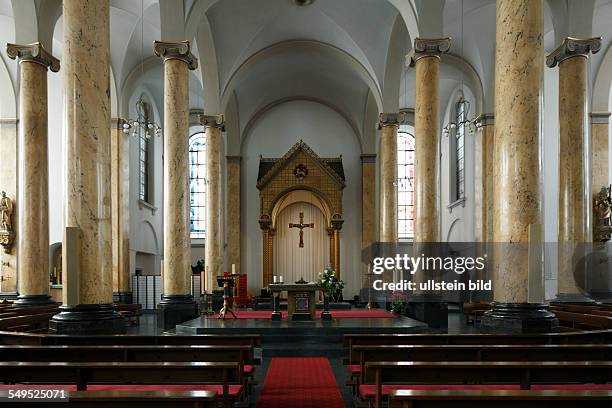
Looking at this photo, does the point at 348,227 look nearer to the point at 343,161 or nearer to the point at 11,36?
the point at 343,161

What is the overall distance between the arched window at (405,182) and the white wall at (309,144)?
1865mm

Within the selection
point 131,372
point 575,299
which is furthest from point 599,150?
point 131,372

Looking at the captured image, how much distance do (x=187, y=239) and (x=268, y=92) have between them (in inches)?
511

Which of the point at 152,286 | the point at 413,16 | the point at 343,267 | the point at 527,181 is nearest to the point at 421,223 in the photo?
the point at 413,16

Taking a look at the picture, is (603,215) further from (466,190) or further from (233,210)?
(233,210)

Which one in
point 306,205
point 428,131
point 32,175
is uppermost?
point 428,131

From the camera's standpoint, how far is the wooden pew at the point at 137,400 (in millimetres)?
3639

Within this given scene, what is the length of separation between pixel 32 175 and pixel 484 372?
10.5 metres

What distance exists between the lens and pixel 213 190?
62.6 feet

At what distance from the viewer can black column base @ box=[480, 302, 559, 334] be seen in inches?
291

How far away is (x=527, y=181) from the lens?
7.52 m

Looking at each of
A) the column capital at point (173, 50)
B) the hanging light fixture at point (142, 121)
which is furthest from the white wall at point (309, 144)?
the column capital at point (173, 50)

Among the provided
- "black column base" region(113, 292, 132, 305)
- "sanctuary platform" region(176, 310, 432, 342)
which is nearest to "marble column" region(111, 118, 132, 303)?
"black column base" region(113, 292, 132, 305)

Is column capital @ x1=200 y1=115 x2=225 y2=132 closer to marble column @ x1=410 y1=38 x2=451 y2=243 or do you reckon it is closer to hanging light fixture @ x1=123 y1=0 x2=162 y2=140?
hanging light fixture @ x1=123 y1=0 x2=162 y2=140
